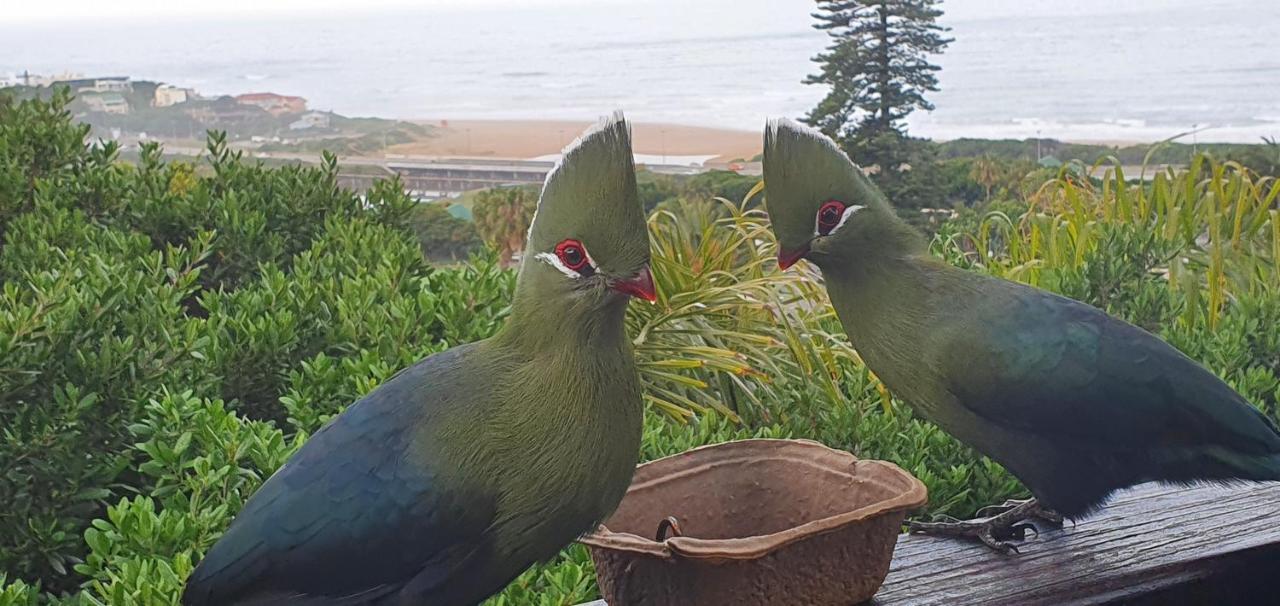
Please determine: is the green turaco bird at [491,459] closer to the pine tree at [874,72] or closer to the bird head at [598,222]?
the bird head at [598,222]

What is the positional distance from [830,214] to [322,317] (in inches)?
47.5

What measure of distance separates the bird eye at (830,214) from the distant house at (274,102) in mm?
2416

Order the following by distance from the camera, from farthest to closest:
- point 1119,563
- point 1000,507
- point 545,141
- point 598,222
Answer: point 545,141 < point 1000,507 < point 1119,563 < point 598,222

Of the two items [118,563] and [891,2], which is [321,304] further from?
[891,2]

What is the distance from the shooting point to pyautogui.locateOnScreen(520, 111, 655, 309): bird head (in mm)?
951

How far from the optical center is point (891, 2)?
9.77 ft

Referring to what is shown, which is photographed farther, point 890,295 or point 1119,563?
point 1119,563

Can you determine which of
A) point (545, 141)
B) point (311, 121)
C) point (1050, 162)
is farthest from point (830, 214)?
point (1050, 162)

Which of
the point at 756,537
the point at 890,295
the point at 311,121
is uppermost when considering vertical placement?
the point at 311,121

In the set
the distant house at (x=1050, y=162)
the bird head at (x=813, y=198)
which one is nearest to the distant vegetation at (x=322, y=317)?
the distant house at (x=1050, y=162)

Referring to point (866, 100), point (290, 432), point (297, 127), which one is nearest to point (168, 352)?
point (290, 432)

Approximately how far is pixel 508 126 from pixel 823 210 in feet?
6.32

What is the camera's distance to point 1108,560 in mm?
1486

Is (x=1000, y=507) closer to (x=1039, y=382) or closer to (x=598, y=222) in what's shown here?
(x=1039, y=382)
